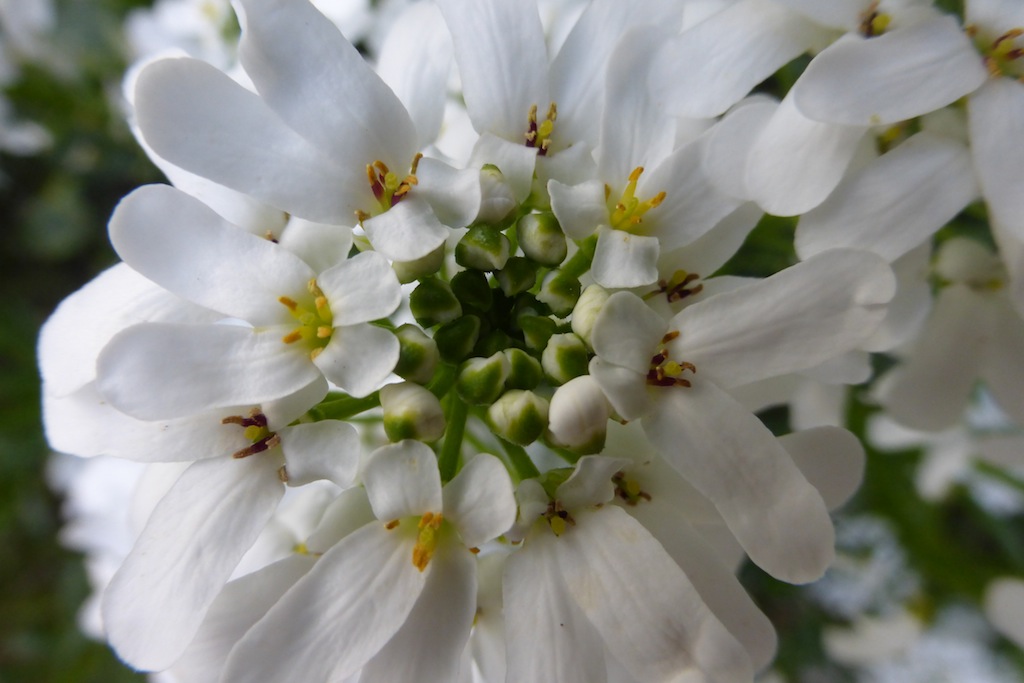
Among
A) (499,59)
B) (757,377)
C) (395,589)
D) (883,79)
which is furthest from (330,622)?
(883,79)

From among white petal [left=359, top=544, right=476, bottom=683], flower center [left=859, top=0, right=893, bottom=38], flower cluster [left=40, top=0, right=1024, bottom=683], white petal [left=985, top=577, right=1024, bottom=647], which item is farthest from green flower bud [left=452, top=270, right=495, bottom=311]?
white petal [left=985, top=577, right=1024, bottom=647]

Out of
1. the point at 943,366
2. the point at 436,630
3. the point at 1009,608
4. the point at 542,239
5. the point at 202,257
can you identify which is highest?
the point at 202,257

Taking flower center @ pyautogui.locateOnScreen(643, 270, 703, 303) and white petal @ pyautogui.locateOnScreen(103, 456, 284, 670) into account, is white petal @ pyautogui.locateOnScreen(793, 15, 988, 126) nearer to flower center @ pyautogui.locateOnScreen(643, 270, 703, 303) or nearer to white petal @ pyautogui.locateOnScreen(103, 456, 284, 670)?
flower center @ pyautogui.locateOnScreen(643, 270, 703, 303)

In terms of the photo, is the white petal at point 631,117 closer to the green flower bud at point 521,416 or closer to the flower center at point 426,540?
the green flower bud at point 521,416

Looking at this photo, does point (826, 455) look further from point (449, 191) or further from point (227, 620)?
point (227, 620)

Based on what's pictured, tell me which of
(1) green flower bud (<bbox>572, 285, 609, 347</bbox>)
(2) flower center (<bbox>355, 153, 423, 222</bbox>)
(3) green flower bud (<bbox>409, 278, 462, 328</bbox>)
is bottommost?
(1) green flower bud (<bbox>572, 285, 609, 347</bbox>)

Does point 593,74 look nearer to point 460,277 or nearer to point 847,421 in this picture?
point 460,277

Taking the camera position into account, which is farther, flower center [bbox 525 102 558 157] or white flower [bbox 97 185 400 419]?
flower center [bbox 525 102 558 157]
